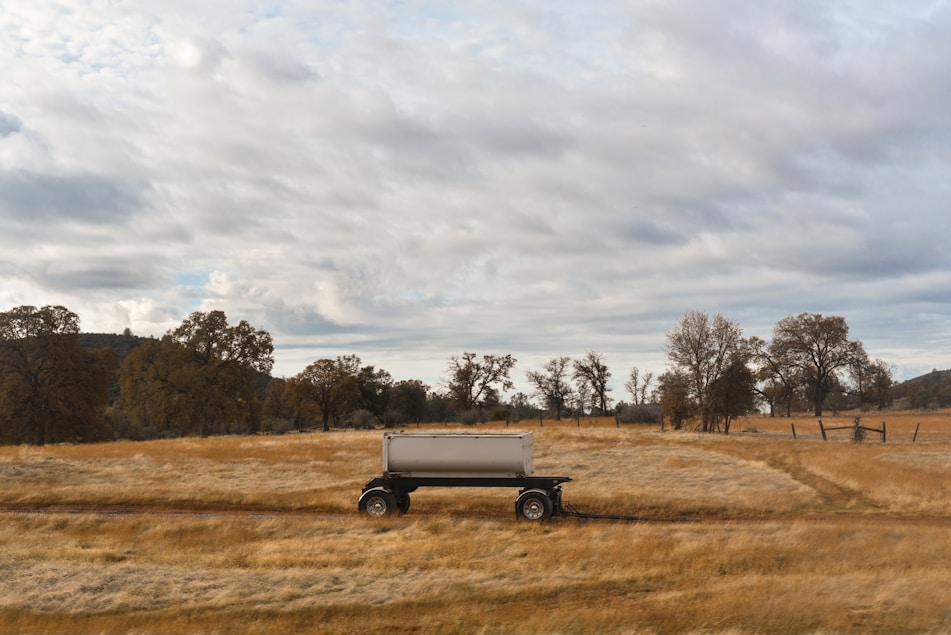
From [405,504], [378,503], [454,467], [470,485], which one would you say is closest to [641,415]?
[405,504]

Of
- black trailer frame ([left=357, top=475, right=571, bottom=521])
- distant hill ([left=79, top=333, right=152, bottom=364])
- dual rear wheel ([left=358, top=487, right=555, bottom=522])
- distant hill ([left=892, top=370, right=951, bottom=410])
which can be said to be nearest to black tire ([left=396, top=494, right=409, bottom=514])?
dual rear wheel ([left=358, top=487, right=555, bottom=522])

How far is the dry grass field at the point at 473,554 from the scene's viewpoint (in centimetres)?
1268

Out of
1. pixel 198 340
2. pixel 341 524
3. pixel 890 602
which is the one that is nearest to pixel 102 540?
pixel 341 524

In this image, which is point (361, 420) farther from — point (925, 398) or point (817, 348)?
point (925, 398)

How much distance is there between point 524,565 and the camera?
16.5 metres

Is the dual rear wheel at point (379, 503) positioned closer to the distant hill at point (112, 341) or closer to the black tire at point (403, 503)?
the black tire at point (403, 503)

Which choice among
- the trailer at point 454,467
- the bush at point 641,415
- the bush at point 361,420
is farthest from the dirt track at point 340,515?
the bush at point 361,420

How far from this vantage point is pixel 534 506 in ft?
76.8

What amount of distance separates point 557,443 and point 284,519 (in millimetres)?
29236

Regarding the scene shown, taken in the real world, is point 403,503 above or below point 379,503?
below

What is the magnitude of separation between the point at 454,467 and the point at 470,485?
2.52 ft

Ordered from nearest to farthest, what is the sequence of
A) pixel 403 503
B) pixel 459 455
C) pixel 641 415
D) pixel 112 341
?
pixel 459 455
pixel 403 503
pixel 641 415
pixel 112 341

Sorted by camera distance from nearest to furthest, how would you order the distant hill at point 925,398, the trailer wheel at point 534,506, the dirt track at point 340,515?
the trailer wheel at point 534,506 → the dirt track at point 340,515 → the distant hill at point 925,398

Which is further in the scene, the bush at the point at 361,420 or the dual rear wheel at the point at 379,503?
the bush at the point at 361,420
